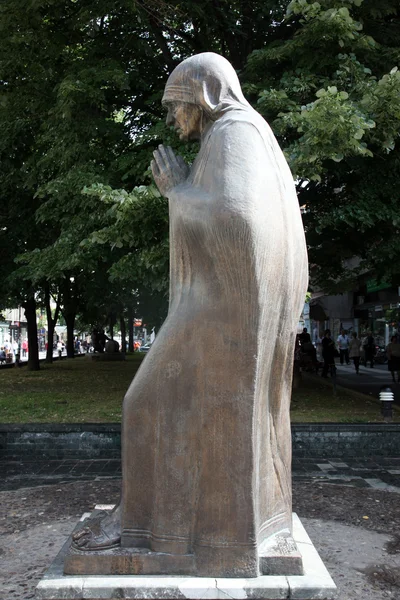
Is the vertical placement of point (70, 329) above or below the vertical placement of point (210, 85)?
above

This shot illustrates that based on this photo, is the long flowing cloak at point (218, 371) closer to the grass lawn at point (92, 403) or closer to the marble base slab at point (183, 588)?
the marble base slab at point (183, 588)

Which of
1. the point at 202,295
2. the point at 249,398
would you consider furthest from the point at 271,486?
the point at 202,295

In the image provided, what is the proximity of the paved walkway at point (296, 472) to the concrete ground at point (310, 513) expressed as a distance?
1cm

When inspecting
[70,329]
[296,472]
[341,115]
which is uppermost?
[341,115]

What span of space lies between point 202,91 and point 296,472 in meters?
6.52

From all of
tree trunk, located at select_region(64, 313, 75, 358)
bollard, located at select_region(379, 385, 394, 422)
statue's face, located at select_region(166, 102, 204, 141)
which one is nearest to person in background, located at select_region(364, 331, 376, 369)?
tree trunk, located at select_region(64, 313, 75, 358)

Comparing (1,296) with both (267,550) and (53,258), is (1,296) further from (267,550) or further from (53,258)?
(267,550)

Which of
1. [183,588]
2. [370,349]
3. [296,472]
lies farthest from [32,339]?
[183,588]

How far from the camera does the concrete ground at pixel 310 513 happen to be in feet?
14.4

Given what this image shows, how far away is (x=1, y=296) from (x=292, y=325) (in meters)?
19.2

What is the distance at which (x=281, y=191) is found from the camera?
10.9ft

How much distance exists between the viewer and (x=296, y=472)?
8.87 m

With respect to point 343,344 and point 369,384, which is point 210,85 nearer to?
point 369,384

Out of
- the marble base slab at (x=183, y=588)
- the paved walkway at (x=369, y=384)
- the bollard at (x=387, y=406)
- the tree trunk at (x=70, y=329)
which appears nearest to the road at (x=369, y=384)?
the paved walkway at (x=369, y=384)
